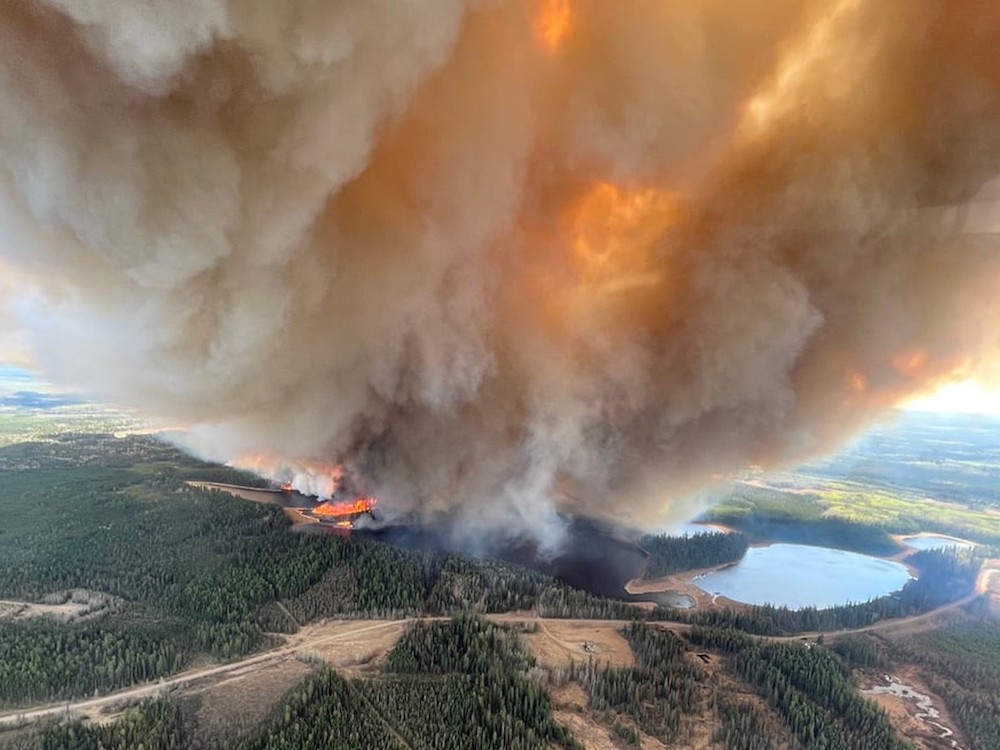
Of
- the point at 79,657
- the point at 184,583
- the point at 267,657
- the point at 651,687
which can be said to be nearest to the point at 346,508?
the point at 184,583

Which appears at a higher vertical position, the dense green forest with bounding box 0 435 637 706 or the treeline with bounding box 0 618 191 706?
the dense green forest with bounding box 0 435 637 706

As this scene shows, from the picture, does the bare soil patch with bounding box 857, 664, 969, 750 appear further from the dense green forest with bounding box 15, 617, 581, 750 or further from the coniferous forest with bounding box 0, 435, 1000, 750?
the dense green forest with bounding box 15, 617, 581, 750

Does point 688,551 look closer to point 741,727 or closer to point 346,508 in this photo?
point 741,727

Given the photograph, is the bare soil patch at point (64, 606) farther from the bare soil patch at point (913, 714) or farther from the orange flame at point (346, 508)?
the bare soil patch at point (913, 714)

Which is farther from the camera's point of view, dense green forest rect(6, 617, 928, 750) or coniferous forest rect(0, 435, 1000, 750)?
coniferous forest rect(0, 435, 1000, 750)

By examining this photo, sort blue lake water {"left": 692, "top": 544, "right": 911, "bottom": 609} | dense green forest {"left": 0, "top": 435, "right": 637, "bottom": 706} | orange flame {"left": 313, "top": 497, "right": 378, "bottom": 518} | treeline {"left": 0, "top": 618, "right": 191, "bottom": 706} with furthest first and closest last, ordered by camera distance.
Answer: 1. orange flame {"left": 313, "top": 497, "right": 378, "bottom": 518}
2. blue lake water {"left": 692, "top": 544, "right": 911, "bottom": 609}
3. dense green forest {"left": 0, "top": 435, "right": 637, "bottom": 706}
4. treeline {"left": 0, "top": 618, "right": 191, "bottom": 706}

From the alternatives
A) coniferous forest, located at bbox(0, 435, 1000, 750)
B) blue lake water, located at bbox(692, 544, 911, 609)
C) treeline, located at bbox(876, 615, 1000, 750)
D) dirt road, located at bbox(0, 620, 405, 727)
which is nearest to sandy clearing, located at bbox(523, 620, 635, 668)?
coniferous forest, located at bbox(0, 435, 1000, 750)
